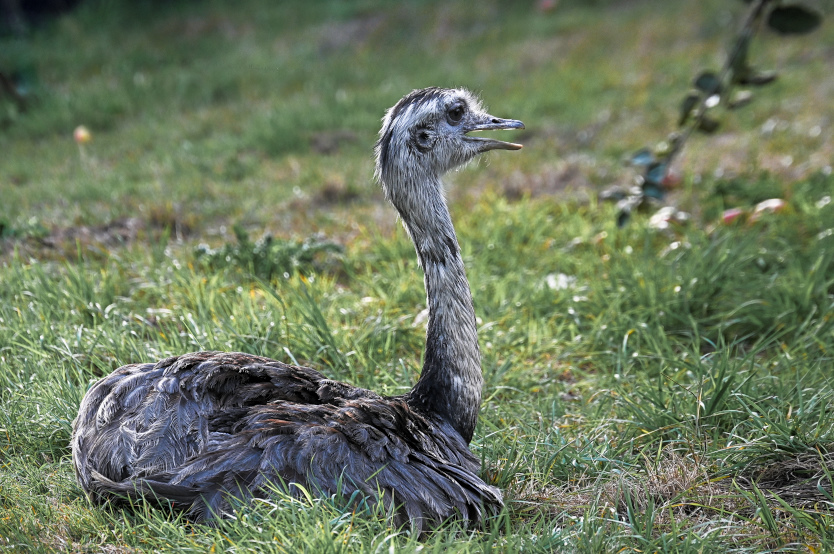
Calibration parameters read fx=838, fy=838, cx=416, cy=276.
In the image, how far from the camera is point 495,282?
467 cm

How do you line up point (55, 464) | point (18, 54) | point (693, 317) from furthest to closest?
point (18, 54) → point (693, 317) → point (55, 464)

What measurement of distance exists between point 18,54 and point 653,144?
7.53 meters

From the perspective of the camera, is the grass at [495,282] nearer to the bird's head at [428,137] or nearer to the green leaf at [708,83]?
the green leaf at [708,83]

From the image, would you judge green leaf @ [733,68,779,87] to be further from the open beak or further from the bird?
the bird

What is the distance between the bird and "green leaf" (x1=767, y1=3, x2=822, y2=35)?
2.37m

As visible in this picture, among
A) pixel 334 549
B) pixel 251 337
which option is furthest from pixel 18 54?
pixel 334 549

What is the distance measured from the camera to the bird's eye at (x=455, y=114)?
3186 millimetres

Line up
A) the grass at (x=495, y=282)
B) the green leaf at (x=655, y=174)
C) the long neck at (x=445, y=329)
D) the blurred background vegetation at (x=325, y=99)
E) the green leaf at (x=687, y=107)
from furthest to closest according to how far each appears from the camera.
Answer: the blurred background vegetation at (x=325, y=99)
the green leaf at (x=655, y=174)
the green leaf at (x=687, y=107)
the long neck at (x=445, y=329)
the grass at (x=495, y=282)

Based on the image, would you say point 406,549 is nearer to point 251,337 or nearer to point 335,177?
point 251,337

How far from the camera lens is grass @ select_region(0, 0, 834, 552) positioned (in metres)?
2.71

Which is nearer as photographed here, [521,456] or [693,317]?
[521,456]

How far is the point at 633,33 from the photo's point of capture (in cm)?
1018

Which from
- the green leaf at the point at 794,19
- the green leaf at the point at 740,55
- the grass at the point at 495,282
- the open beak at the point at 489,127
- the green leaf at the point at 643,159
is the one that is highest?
the green leaf at the point at 794,19

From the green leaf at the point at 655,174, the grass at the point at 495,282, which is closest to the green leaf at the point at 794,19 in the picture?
the green leaf at the point at 655,174
